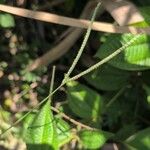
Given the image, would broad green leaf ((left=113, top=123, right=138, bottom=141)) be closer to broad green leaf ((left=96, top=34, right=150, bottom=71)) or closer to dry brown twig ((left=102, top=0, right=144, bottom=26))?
broad green leaf ((left=96, top=34, right=150, bottom=71))

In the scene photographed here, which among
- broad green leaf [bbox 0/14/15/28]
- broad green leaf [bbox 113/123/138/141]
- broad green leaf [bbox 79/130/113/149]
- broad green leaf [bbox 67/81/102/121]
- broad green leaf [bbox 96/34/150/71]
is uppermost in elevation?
broad green leaf [bbox 0/14/15/28]

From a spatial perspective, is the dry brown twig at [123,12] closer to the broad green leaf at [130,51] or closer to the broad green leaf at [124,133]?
the broad green leaf at [130,51]

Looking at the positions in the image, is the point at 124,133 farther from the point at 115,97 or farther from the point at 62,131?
the point at 62,131

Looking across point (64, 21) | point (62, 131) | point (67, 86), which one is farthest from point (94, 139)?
point (64, 21)

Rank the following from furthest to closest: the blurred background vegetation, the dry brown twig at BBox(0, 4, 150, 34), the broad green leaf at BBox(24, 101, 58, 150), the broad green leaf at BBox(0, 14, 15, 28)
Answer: the blurred background vegetation < the broad green leaf at BBox(0, 14, 15, 28) < the dry brown twig at BBox(0, 4, 150, 34) < the broad green leaf at BBox(24, 101, 58, 150)

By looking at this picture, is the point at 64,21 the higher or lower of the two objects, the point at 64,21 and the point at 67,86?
the higher

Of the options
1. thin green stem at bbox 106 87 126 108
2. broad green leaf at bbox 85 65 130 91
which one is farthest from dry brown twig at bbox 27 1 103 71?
thin green stem at bbox 106 87 126 108

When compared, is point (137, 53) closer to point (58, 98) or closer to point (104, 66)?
point (104, 66)

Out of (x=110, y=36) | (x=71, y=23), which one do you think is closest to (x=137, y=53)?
(x=110, y=36)

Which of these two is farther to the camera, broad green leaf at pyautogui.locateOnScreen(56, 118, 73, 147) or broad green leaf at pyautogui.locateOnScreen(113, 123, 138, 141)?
broad green leaf at pyautogui.locateOnScreen(113, 123, 138, 141)
